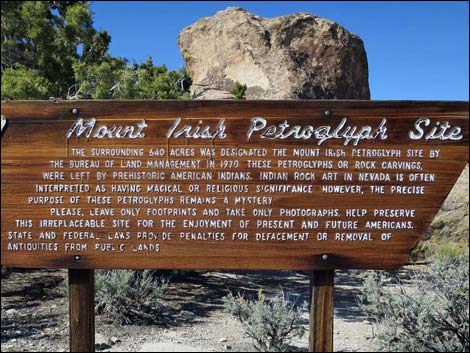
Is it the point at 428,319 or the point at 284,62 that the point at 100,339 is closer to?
the point at 428,319

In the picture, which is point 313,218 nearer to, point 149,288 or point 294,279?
point 149,288

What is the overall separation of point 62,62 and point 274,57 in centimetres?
377

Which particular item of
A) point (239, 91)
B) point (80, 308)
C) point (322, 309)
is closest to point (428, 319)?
point (322, 309)

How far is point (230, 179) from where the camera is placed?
2.82 m

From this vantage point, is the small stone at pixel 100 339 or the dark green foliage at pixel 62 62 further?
the dark green foliage at pixel 62 62

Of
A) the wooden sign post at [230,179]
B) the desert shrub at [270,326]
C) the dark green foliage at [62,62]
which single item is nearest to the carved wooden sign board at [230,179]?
the wooden sign post at [230,179]

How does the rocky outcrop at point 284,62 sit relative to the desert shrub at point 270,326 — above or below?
above

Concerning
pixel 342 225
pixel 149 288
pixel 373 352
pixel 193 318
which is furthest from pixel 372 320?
pixel 342 225

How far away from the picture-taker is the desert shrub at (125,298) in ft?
19.4

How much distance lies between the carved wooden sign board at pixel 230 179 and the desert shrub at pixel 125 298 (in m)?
3.21

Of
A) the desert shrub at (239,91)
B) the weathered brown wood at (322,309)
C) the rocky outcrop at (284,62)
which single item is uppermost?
the rocky outcrop at (284,62)

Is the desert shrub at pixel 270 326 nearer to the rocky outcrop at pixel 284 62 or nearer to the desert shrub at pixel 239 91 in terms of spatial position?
the desert shrub at pixel 239 91

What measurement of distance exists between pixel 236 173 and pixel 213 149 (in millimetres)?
178

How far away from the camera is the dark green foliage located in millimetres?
7488
